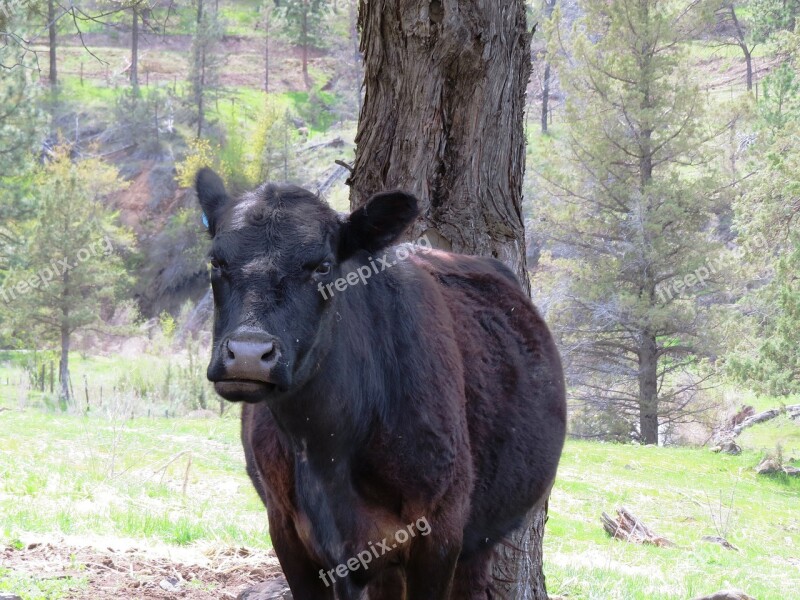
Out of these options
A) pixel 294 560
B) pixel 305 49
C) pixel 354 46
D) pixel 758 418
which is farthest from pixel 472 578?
pixel 305 49

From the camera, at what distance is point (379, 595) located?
4.33 meters

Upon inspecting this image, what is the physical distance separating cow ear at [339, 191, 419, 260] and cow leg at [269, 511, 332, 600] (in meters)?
1.34

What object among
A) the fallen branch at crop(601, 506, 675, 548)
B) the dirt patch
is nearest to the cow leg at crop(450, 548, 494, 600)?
A: the dirt patch

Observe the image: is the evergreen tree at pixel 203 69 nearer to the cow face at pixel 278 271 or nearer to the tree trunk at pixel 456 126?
the tree trunk at pixel 456 126

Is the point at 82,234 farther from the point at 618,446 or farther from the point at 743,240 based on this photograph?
the point at 743,240

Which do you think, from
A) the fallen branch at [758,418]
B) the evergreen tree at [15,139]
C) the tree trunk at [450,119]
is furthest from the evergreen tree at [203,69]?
the tree trunk at [450,119]

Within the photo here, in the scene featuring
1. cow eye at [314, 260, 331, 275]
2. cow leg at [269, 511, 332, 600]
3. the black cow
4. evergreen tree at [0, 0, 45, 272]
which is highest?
evergreen tree at [0, 0, 45, 272]

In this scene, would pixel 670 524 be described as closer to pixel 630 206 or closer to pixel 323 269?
pixel 323 269

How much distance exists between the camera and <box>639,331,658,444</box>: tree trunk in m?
29.9

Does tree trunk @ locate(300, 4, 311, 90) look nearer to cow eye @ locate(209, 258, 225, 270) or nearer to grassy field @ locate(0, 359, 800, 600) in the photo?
grassy field @ locate(0, 359, 800, 600)

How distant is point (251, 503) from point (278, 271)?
8.18 meters

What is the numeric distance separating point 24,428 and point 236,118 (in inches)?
Result: 2036

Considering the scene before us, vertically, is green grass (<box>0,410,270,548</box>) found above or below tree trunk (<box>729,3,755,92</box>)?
below

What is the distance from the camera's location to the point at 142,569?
6.41 meters
